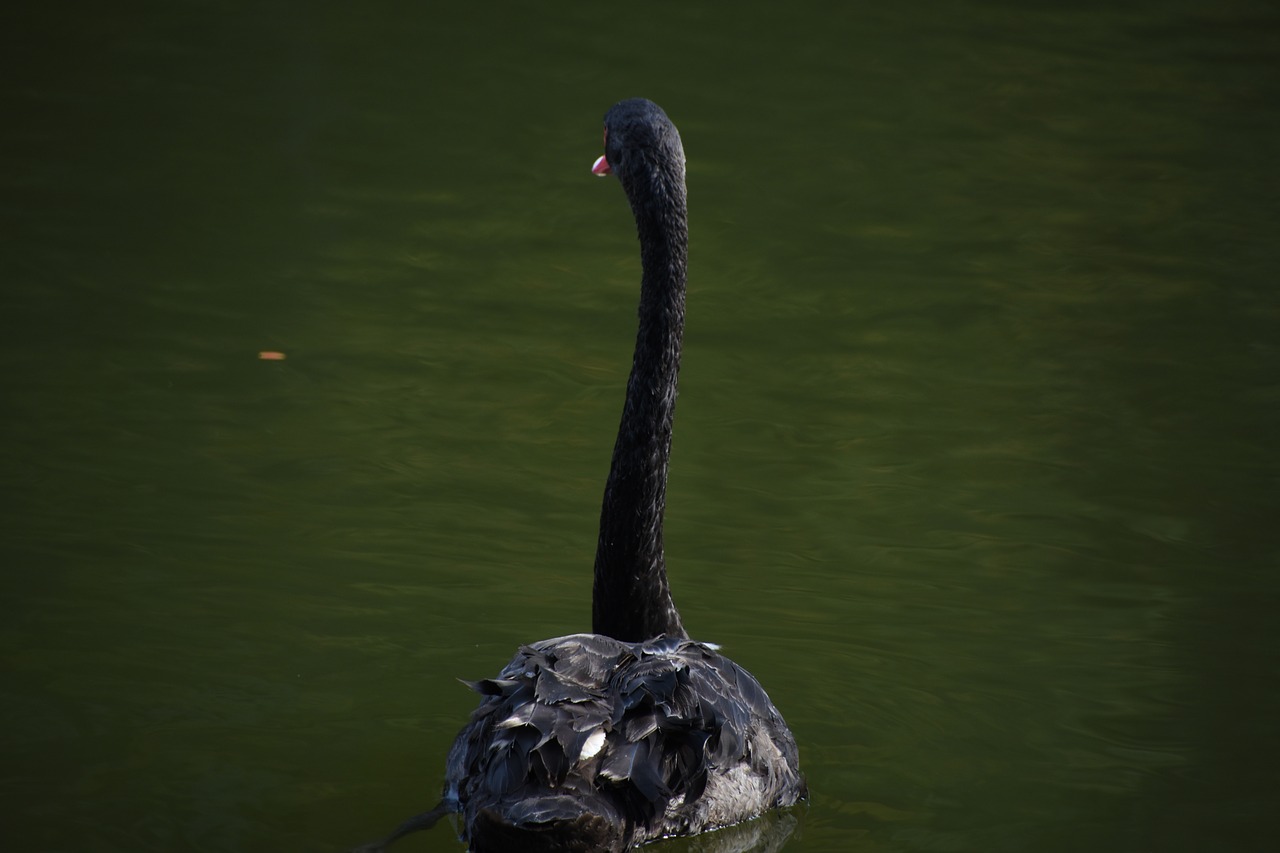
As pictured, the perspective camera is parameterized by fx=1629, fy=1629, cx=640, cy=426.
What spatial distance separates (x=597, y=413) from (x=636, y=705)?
10.1ft

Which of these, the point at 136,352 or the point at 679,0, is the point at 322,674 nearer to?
the point at 136,352

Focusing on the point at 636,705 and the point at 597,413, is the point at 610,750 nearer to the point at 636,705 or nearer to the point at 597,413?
the point at 636,705

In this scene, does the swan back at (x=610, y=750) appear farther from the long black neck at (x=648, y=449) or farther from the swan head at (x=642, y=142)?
the swan head at (x=642, y=142)

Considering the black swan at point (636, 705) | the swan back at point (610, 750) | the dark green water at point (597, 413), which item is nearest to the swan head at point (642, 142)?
the black swan at point (636, 705)

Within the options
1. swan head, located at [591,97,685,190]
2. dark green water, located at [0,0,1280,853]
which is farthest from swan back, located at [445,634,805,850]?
swan head, located at [591,97,685,190]

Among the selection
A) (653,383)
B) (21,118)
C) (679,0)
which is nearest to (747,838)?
(653,383)

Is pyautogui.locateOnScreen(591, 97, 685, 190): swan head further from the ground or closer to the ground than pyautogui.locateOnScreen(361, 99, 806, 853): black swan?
further from the ground

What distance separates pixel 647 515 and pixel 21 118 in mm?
6333

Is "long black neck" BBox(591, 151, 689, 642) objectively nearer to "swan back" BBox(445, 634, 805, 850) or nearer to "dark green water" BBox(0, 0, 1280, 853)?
"swan back" BBox(445, 634, 805, 850)

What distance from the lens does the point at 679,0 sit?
486 inches

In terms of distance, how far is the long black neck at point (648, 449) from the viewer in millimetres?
4555

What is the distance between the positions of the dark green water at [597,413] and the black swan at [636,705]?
0.30 meters

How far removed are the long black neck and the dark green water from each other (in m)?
0.58

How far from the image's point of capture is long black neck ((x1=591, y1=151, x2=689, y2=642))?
14.9ft
